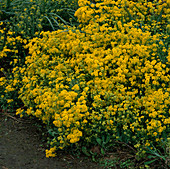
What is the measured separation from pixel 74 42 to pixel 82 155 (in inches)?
67.7

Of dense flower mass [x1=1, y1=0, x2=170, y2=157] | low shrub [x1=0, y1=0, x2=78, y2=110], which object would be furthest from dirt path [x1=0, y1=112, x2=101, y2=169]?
low shrub [x1=0, y1=0, x2=78, y2=110]

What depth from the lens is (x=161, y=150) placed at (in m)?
3.17

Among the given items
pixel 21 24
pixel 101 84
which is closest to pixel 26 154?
pixel 101 84

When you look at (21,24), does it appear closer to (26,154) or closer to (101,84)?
(101,84)

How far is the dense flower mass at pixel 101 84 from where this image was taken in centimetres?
316

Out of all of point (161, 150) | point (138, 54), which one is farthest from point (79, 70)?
point (161, 150)

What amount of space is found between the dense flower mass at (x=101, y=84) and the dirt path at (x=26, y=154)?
6.0 inches

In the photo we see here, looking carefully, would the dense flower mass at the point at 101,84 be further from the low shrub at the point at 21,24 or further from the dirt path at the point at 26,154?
the low shrub at the point at 21,24

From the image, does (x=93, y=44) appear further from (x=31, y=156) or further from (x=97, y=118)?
(x=31, y=156)

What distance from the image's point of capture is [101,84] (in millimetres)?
3596

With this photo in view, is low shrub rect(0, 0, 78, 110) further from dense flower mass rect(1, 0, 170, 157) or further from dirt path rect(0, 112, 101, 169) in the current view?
dirt path rect(0, 112, 101, 169)

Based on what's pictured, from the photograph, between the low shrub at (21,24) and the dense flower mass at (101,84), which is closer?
the dense flower mass at (101,84)

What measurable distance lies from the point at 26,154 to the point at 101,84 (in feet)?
4.07

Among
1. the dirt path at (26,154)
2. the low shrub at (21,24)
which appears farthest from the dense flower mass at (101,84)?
the low shrub at (21,24)
